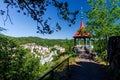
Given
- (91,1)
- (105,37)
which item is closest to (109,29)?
(105,37)

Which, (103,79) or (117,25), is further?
(117,25)

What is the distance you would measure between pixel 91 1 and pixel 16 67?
13.7 metres

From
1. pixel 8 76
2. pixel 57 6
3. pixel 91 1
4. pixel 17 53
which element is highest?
pixel 91 1

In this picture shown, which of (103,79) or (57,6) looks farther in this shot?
(103,79)

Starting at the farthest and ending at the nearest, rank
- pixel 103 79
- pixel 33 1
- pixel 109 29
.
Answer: pixel 109 29 < pixel 103 79 < pixel 33 1

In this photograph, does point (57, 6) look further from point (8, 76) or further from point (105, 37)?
point (105, 37)

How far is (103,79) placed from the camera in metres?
15.1

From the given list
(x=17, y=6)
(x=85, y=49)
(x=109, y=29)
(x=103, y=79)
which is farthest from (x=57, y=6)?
(x=85, y=49)

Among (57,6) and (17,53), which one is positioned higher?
(57,6)

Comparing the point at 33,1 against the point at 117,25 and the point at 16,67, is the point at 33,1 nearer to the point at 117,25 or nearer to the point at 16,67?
the point at 16,67

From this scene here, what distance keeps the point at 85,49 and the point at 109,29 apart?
6.87 m

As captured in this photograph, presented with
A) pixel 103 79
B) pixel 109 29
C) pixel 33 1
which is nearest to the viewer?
pixel 33 1

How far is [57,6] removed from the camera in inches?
371

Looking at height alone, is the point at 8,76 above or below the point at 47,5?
below
